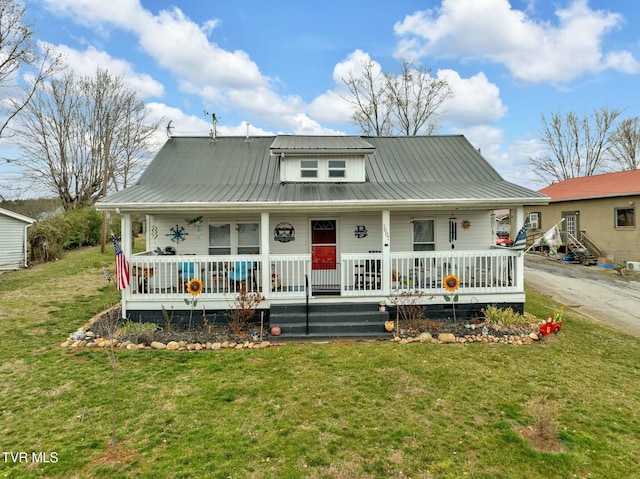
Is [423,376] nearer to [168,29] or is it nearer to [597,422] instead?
[597,422]

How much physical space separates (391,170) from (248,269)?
5.81 meters

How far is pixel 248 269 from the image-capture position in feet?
28.3

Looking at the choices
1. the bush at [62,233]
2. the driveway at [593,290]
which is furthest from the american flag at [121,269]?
the bush at [62,233]

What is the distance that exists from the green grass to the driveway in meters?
2.85

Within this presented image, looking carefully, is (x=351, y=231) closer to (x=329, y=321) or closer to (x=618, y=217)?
(x=329, y=321)

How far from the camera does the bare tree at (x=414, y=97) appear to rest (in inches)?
1055

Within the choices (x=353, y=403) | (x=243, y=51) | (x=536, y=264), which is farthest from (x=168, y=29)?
(x=536, y=264)

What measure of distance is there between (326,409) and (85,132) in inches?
1289

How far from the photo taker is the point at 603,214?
66.9 feet

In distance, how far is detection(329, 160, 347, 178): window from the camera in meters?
10.4

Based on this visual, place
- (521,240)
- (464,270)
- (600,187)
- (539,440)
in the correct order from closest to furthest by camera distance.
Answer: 1. (539,440)
2. (521,240)
3. (464,270)
4. (600,187)

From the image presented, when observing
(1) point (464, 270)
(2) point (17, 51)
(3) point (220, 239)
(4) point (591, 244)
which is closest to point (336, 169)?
(3) point (220, 239)

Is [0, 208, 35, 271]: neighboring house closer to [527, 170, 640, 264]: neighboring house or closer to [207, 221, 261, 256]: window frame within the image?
[207, 221, 261, 256]: window frame

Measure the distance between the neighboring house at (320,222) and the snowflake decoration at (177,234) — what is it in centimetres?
3
